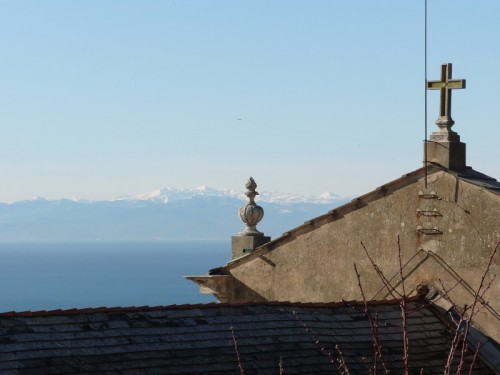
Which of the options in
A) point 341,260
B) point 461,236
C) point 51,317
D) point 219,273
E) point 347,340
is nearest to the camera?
point 51,317

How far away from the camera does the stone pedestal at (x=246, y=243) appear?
25.2 meters

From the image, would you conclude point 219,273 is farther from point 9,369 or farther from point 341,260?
point 9,369

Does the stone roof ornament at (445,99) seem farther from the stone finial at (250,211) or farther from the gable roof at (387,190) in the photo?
the stone finial at (250,211)

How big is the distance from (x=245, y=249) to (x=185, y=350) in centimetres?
899

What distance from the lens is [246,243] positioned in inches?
993

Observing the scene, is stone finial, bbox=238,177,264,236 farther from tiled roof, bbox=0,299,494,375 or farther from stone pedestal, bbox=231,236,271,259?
tiled roof, bbox=0,299,494,375

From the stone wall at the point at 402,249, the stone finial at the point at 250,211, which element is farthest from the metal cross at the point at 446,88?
the stone finial at the point at 250,211

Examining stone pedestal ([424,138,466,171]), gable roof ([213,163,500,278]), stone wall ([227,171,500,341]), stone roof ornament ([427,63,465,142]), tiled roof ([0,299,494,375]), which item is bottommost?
tiled roof ([0,299,494,375])

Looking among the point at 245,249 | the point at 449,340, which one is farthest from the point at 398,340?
the point at 245,249

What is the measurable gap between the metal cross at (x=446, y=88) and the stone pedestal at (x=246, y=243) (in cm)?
513

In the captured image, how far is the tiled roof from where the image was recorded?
15414 mm

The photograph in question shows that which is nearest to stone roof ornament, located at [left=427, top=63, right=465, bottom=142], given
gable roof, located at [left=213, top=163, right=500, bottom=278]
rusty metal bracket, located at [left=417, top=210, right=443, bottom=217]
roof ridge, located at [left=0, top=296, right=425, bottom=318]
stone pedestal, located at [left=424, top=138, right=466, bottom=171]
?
stone pedestal, located at [left=424, top=138, right=466, bottom=171]

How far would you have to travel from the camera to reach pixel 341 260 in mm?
22000

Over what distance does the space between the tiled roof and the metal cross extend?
146 inches
